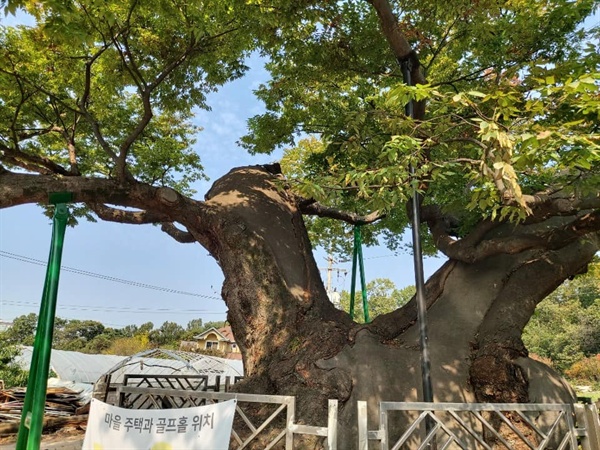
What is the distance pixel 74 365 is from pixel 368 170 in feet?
60.9

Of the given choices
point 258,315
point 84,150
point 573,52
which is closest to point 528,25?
point 573,52

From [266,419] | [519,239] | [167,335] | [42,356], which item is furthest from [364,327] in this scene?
[167,335]

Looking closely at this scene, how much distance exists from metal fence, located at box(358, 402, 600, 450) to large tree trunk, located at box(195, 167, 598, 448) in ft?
0.89

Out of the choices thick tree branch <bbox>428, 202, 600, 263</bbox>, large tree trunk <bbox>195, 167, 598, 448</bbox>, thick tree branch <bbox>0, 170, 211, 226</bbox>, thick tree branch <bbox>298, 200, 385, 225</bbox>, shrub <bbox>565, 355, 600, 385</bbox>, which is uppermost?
thick tree branch <bbox>298, 200, 385, 225</bbox>

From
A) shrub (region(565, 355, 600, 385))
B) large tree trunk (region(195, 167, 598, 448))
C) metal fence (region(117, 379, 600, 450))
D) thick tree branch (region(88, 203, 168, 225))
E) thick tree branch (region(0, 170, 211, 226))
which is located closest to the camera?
metal fence (region(117, 379, 600, 450))

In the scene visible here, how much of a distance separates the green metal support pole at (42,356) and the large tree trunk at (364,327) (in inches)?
79.0

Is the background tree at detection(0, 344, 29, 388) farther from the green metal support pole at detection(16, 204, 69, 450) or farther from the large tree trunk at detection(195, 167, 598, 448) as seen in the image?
the green metal support pole at detection(16, 204, 69, 450)

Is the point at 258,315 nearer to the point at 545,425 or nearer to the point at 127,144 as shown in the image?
the point at 127,144

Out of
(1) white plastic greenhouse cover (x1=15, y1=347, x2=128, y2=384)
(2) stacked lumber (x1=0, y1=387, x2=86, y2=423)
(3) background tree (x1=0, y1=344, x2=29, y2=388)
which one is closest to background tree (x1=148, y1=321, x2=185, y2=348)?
(1) white plastic greenhouse cover (x1=15, y1=347, x2=128, y2=384)

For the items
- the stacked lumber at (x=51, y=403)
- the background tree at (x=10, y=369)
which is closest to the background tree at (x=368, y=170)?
the stacked lumber at (x=51, y=403)

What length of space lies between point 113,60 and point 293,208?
3.48m

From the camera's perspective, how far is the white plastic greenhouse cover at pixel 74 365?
16.8 metres

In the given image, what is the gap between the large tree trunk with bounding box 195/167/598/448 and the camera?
4477mm

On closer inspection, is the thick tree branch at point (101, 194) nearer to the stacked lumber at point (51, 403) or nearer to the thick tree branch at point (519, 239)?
the thick tree branch at point (519, 239)
